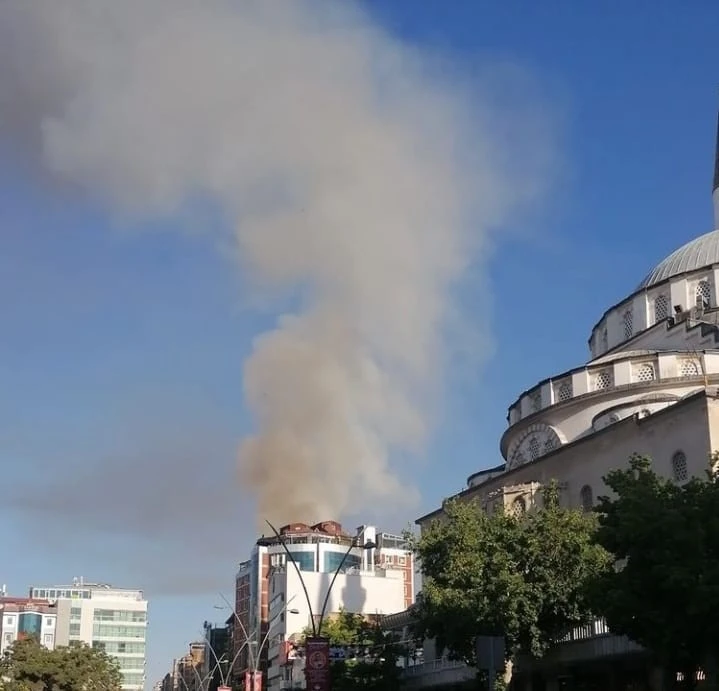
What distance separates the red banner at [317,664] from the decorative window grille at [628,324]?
26177mm

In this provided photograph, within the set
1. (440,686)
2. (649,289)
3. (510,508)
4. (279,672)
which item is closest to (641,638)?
(510,508)

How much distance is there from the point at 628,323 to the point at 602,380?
9081mm

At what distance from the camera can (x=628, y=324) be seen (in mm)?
55062

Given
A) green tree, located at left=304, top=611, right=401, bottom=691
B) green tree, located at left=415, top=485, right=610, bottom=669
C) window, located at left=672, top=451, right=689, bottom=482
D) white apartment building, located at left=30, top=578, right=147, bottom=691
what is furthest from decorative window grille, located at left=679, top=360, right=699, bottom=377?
white apartment building, located at left=30, top=578, right=147, bottom=691

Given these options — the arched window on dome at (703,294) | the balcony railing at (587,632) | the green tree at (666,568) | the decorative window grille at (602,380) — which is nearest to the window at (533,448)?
the decorative window grille at (602,380)

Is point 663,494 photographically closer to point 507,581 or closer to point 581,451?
point 507,581

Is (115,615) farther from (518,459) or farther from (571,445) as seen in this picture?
(571,445)

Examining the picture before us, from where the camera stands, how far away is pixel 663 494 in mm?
24406

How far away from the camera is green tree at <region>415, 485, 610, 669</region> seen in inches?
1248

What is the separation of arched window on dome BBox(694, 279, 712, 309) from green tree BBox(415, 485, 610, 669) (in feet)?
69.9

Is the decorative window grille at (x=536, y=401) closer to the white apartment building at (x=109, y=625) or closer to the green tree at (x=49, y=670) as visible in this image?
the green tree at (x=49, y=670)

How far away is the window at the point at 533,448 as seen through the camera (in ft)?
160

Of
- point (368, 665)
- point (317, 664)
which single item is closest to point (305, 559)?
point (368, 665)

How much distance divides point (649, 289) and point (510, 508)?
15565 mm
